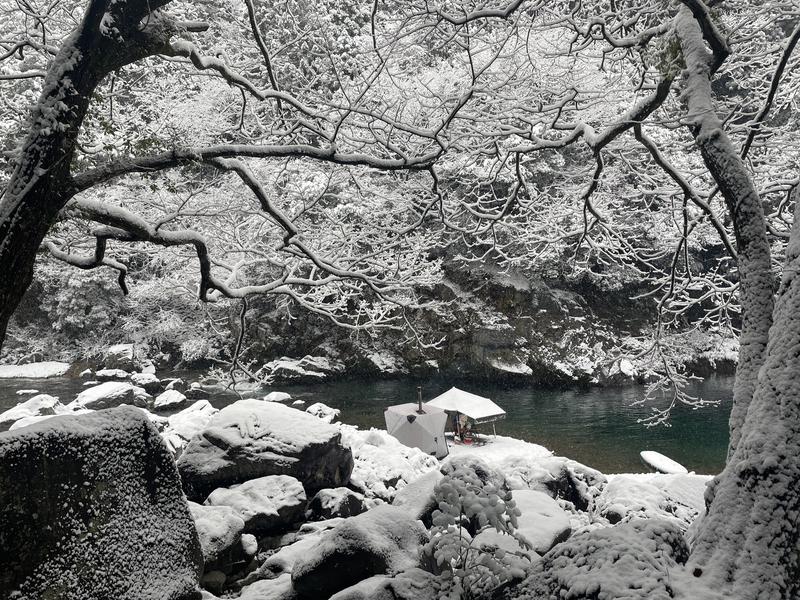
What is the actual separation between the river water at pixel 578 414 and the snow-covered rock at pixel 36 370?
0.98 metres

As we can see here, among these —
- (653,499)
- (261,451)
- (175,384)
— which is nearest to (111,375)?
(175,384)

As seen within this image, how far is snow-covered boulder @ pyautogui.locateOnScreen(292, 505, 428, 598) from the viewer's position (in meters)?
3.41

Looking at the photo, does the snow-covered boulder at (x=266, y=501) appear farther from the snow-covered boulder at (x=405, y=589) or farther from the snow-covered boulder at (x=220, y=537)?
the snow-covered boulder at (x=405, y=589)

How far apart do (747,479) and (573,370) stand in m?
16.4

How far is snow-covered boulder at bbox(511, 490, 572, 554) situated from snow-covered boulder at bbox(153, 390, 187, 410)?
36.0 feet

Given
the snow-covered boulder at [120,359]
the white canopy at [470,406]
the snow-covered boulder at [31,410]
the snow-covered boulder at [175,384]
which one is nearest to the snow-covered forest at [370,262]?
the snow-covered boulder at [31,410]

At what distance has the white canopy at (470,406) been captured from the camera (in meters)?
11.4

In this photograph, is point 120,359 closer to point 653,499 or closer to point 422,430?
point 422,430

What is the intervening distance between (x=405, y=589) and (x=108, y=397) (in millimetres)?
12900

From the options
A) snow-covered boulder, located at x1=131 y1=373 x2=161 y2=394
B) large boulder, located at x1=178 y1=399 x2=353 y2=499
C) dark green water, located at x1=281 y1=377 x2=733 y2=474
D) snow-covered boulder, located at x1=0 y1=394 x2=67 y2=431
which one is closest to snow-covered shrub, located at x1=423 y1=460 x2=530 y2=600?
large boulder, located at x1=178 y1=399 x2=353 y2=499

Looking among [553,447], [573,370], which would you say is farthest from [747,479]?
[573,370]

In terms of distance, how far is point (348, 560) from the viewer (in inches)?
136

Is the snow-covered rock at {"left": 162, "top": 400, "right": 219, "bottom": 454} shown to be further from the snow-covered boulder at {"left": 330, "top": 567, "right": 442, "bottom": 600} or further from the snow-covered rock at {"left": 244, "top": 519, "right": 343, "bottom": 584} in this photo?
the snow-covered boulder at {"left": 330, "top": 567, "right": 442, "bottom": 600}

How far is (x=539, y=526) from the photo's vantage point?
15.1 ft
